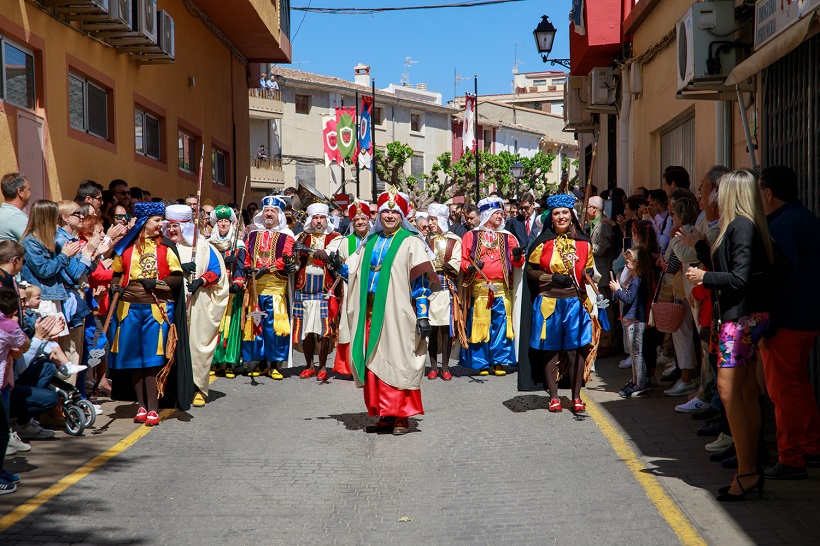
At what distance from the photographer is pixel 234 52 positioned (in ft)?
77.8

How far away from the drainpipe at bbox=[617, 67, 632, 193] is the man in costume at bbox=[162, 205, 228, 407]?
32.6ft

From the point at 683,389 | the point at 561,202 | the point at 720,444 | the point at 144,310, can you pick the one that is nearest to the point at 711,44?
the point at 561,202

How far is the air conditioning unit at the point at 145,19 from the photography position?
13.7 meters

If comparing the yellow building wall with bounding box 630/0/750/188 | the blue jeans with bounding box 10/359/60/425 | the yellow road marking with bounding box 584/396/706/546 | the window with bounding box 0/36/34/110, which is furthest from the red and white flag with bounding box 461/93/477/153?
the blue jeans with bounding box 10/359/60/425

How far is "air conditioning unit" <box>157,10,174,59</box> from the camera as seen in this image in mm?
15035

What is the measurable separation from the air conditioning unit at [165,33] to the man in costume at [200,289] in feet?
19.4

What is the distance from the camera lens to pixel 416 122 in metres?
63.2

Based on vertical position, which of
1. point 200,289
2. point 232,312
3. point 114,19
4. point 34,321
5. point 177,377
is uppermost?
point 114,19

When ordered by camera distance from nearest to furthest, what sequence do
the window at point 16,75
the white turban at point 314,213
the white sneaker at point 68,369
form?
the white sneaker at point 68,369 < the window at point 16,75 < the white turban at point 314,213

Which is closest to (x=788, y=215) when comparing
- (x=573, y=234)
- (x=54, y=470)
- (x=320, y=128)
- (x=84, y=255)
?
(x=573, y=234)

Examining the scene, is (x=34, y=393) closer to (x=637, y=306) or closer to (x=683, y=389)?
(x=637, y=306)

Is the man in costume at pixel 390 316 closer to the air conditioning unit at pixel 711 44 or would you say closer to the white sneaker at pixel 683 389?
the white sneaker at pixel 683 389

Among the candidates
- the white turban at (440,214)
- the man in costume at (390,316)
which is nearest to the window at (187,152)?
the white turban at (440,214)

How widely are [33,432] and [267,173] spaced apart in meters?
42.4
